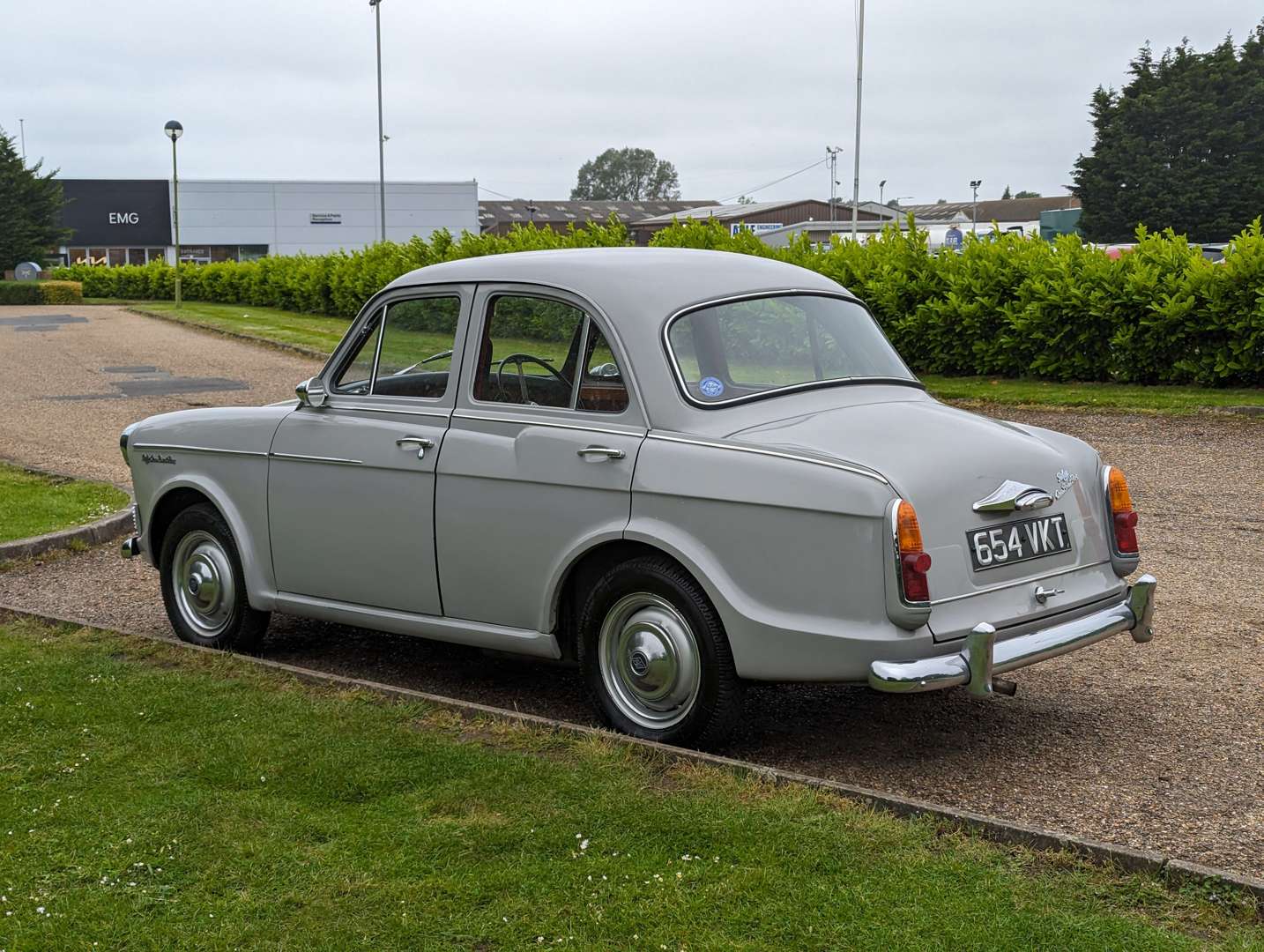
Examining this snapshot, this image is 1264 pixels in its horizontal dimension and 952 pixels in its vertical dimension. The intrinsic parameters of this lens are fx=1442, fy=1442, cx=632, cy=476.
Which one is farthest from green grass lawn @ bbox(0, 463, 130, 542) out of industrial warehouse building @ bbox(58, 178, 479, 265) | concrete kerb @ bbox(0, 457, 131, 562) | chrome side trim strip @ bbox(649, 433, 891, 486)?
industrial warehouse building @ bbox(58, 178, 479, 265)

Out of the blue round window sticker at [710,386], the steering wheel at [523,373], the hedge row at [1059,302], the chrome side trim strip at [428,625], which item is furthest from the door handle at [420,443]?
the hedge row at [1059,302]

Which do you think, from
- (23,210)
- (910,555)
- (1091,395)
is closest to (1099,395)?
(1091,395)

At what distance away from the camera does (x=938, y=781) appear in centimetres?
493

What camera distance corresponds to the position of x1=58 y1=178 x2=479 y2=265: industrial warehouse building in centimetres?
7688

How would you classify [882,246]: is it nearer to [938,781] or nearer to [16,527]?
[16,527]

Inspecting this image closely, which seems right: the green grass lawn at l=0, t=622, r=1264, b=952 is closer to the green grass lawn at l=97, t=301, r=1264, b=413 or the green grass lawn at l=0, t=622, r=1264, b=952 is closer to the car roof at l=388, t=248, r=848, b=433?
the car roof at l=388, t=248, r=848, b=433

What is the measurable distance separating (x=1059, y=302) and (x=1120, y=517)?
10.8 m

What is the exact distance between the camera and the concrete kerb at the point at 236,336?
23.5 meters

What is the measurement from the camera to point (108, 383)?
20469 mm

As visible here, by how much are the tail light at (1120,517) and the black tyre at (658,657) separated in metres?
1.61

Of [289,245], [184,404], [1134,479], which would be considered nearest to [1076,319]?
[1134,479]

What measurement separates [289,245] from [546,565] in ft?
251

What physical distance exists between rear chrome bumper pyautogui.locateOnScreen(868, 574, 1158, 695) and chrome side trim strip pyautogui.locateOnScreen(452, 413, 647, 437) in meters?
1.28

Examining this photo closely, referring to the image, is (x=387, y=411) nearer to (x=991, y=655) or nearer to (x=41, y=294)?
(x=991, y=655)
